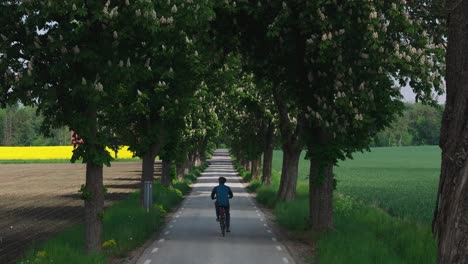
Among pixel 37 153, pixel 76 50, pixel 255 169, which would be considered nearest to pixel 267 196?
pixel 255 169

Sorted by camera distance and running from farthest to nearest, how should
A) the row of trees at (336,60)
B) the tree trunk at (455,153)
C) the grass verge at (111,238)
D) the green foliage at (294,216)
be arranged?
the green foliage at (294,216), the row of trees at (336,60), the grass verge at (111,238), the tree trunk at (455,153)

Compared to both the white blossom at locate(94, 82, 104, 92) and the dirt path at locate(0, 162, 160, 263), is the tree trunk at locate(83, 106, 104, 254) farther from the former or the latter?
the white blossom at locate(94, 82, 104, 92)

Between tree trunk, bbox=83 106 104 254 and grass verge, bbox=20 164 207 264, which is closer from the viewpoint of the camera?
grass verge, bbox=20 164 207 264

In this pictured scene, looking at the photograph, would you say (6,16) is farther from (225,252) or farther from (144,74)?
(225,252)

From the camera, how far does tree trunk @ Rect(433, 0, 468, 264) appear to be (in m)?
5.36

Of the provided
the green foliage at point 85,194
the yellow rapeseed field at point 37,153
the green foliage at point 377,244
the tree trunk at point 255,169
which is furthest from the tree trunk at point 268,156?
the yellow rapeseed field at point 37,153

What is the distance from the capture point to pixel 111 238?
57.8 feet

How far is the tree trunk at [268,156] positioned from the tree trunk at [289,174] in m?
11.0

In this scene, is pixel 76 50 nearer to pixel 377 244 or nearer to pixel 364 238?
pixel 377 244

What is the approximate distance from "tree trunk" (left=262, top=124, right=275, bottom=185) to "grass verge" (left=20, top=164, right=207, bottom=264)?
50.3 ft

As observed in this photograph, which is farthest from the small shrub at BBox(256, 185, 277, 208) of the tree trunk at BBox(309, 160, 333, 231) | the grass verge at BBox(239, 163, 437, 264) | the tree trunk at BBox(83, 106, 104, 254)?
Result: the tree trunk at BBox(83, 106, 104, 254)

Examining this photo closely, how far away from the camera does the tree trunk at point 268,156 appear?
1694 inches

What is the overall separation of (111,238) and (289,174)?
48.8 feet

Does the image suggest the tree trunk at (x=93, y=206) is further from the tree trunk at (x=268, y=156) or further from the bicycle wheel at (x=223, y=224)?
the tree trunk at (x=268, y=156)
